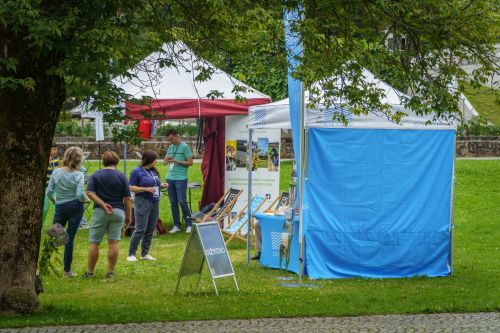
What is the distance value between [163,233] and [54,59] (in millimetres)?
10286

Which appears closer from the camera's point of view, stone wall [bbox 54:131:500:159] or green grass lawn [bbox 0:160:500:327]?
green grass lawn [bbox 0:160:500:327]

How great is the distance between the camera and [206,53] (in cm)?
1160

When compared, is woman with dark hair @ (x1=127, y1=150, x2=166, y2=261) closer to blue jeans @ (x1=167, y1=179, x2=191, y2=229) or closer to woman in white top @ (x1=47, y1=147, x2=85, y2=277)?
woman in white top @ (x1=47, y1=147, x2=85, y2=277)

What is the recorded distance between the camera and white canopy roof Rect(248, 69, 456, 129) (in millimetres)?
13445

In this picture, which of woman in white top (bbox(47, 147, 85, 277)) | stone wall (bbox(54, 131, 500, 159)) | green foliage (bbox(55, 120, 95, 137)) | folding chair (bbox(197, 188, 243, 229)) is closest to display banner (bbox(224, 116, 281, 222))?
folding chair (bbox(197, 188, 243, 229))

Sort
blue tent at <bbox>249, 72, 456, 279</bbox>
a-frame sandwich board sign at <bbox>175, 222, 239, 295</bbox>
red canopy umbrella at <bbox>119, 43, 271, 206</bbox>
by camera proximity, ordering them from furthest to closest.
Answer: red canopy umbrella at <bbox>119, 43, 271, 206</bbox> < blue tent at <bbox>249, 72, 456, 279</bbox> < a-frame sandwich board sign at <bbox>175, 222, 239, 295</bbox>

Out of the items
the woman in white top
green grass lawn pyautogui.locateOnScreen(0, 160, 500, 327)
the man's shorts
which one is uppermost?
the woman in white top

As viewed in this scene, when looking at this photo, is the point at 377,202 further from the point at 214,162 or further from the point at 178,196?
the point at 214,162

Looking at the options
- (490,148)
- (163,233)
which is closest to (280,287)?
(163,233)

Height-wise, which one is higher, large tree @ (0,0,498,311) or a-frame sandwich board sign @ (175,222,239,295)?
large tree @ (0,0,498,311)

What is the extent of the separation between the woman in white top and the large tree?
2763mm

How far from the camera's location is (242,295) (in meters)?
12.1

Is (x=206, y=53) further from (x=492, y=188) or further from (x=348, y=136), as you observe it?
(x=492, y=188)

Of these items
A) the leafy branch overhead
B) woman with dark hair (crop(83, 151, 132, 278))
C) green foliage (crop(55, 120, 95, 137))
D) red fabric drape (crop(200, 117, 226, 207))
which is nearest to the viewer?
the leafy branch overhead
